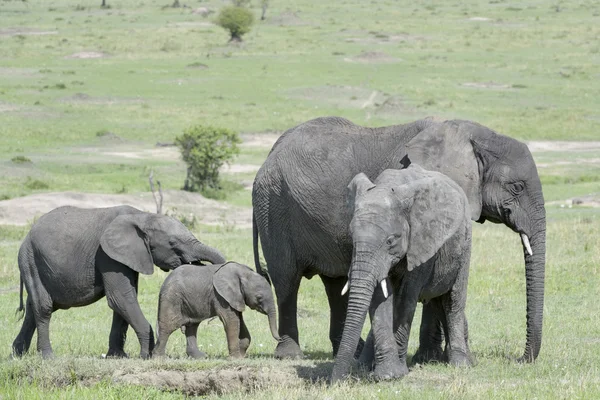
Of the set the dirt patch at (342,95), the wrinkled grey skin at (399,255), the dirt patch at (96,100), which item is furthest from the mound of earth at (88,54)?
the wrinkled grey skin at (399,255)

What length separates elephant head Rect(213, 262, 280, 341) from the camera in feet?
36.5

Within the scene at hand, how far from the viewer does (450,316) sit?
10.1 meters

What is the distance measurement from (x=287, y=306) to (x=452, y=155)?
8.52 feet

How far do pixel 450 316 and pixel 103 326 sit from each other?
20.4 ft

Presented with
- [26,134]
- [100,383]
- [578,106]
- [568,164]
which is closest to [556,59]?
[578,106]

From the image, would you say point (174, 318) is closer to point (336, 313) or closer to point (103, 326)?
point (336, 313)

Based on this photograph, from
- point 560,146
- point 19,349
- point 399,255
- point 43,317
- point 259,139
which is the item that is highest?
point 399,255

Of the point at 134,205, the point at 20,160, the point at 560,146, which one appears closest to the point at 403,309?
the point at 134,205

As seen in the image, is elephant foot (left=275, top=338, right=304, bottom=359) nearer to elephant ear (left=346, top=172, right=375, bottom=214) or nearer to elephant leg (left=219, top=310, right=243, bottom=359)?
elephant leg (left=219, top=310, right=243, bottom=359)

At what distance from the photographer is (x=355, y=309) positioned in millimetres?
8984

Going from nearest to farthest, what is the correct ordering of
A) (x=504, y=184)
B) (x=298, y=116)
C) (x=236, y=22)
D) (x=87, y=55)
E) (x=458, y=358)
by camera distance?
(x=458, y=358) < (x=504, y=184) < (x=298, y=116) < (x=87, y=55) < (x=236, y=22)

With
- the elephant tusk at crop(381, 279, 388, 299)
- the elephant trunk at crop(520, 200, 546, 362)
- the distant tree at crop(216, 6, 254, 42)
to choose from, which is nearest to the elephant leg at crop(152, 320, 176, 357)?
the elephant tusk at crop(381, 279, 388, 299)

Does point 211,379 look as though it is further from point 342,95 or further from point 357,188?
point 342,95

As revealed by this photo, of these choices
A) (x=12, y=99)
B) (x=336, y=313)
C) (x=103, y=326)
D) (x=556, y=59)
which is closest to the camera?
(x=336, y=313)
